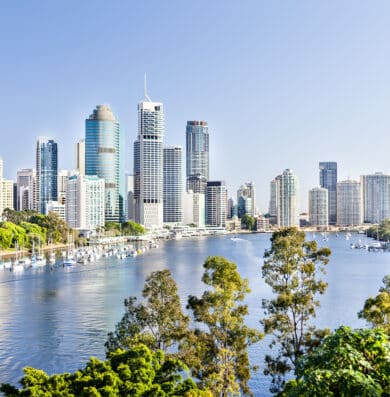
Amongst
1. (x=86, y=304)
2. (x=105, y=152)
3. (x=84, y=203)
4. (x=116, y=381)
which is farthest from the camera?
(x=105, y=152)

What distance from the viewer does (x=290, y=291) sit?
15.7 m

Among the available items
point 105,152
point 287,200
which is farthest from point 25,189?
point 287,200

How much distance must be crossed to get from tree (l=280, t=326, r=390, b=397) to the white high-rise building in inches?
7482

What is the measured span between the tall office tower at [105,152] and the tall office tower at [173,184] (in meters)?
19.9

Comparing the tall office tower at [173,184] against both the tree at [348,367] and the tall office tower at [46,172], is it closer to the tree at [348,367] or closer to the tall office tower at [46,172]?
the tall office tower at [46,172]

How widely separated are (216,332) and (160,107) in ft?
516

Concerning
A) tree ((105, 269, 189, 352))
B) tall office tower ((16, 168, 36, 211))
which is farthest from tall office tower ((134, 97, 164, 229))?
tree ((105, 269, 189, 352))

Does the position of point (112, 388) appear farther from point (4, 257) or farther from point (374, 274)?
point (4, 257)

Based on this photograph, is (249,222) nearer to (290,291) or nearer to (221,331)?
(290,291)

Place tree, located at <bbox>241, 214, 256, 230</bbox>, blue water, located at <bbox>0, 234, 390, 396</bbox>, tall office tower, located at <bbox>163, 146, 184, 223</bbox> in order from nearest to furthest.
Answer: blue water, located at <bbox>0, 234, 390, 396</bbox> < tall office tower, located at <bbox>163, 146, 184, 223</bbox> < tree, located at <bbox>241, 214, 256, 230</bbox>

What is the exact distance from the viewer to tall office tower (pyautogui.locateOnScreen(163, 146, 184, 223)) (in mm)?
174125

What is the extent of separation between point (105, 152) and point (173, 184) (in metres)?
27.5

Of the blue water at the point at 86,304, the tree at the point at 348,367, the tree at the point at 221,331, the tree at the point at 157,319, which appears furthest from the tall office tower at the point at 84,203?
the tree at the point at 348,367

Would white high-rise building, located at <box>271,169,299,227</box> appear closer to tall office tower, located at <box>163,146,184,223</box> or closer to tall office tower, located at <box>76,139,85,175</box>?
tall office tower, located at <box>163,146,184,223</box>
